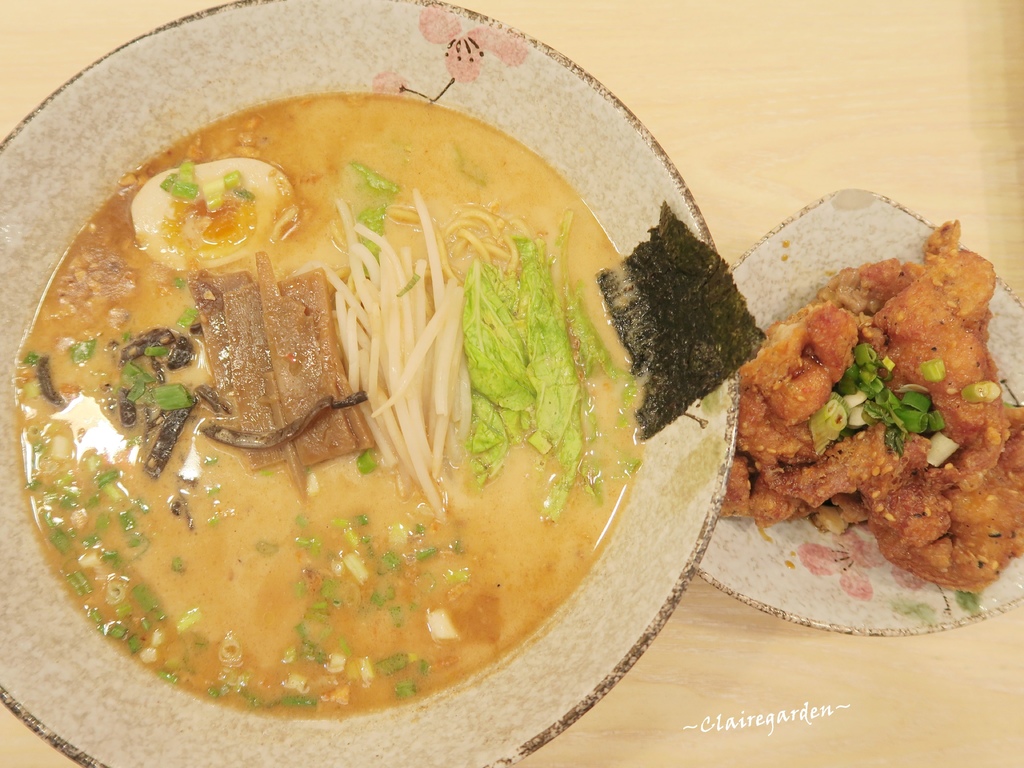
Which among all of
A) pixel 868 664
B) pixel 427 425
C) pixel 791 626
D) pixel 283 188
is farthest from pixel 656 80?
pixel 868 664

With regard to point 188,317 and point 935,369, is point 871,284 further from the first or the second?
point 188,317

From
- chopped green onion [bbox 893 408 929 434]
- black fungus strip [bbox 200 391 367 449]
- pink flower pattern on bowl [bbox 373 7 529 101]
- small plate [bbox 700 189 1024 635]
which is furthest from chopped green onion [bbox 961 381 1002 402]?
black fungus strip [bbox 200 391 367 449]

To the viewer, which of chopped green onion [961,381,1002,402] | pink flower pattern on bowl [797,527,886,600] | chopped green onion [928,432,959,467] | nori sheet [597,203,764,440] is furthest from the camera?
pink flower pattern on bowl [797,527,886,600]

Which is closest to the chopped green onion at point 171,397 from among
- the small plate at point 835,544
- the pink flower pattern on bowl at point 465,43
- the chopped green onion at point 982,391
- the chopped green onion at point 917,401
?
the pink flower pattern on bowl at point 465,43

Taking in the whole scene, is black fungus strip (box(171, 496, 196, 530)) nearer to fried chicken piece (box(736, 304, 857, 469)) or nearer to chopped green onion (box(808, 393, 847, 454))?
fried chicken piece (box(736, 304, 857, 469))

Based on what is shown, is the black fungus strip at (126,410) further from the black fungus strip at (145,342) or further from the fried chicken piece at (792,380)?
the fried chicken piece at (792,380)

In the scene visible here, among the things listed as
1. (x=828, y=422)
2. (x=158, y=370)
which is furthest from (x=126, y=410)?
(x=828, y=422)
